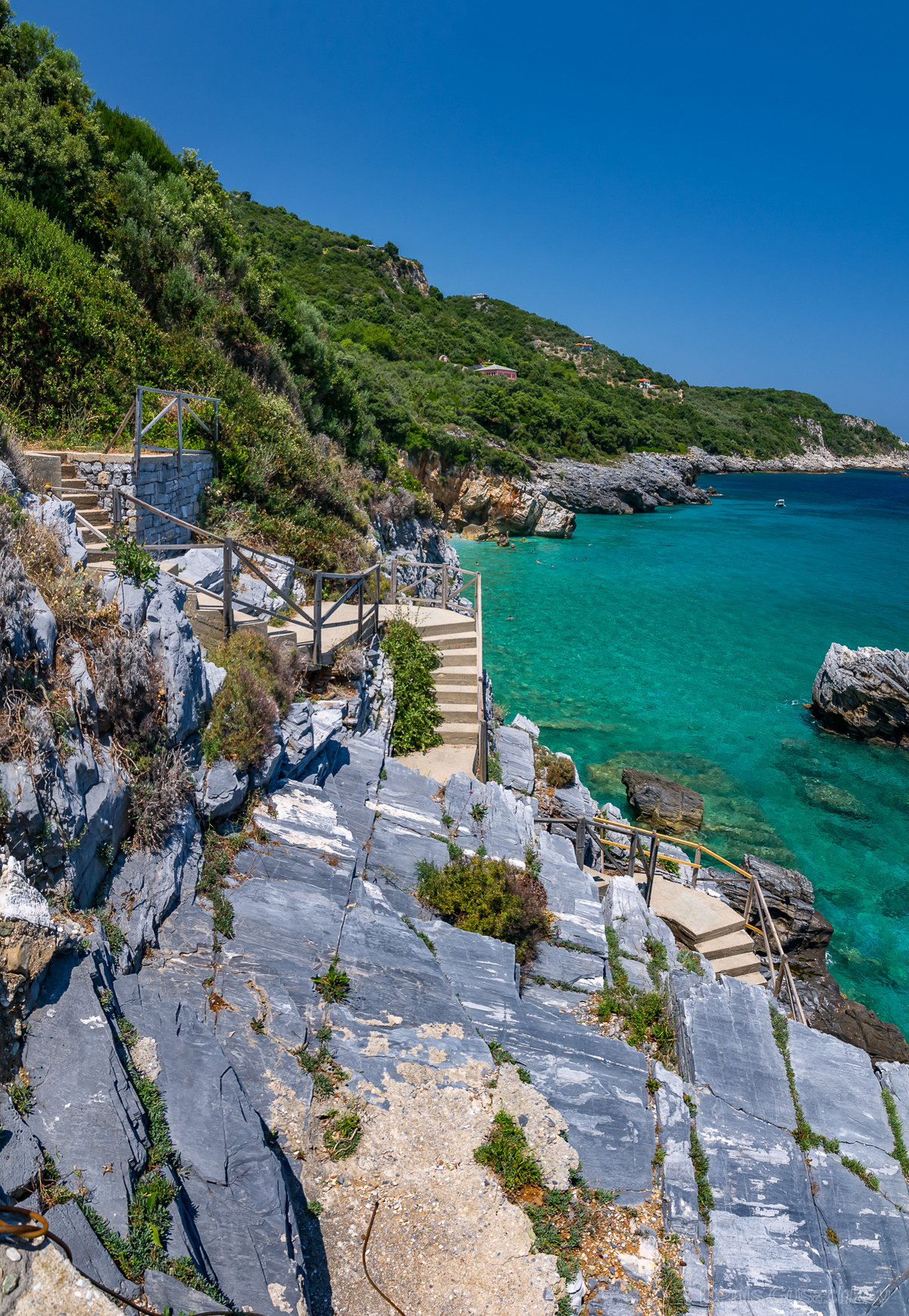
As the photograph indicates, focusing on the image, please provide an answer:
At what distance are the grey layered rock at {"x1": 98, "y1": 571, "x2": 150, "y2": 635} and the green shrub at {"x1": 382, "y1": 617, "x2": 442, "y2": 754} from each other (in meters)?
5.39

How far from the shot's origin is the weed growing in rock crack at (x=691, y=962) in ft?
28.7

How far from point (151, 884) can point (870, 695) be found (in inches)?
936

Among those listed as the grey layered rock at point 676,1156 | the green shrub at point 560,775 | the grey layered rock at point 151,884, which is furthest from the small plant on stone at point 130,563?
the green shrub at point 560,775

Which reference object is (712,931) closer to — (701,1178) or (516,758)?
(516,758)

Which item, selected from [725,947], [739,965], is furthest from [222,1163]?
[739,965]

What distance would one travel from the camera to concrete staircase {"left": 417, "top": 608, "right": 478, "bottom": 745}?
39.2 ft

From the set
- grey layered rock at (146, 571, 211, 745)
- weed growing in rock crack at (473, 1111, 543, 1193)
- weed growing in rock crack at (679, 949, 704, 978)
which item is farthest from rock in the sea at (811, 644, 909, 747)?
grey layered rock at (146, 571, 211, 745)

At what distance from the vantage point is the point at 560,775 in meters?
14.8

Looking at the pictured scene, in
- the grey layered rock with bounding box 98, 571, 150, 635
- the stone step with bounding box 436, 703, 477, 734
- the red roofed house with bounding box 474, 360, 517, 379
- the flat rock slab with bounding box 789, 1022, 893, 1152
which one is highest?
the red roofed house with bounding box 474, 360, 517, 379

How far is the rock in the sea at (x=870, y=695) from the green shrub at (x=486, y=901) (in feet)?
64.0

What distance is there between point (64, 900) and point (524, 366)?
291 feet

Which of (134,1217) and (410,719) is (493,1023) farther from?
(410,719)

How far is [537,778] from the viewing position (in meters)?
14.8

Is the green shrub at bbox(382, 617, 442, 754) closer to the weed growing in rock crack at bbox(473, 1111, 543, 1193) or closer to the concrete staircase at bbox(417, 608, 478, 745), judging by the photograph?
the concrete staircase at bbox(417, 608, 478, 745)
